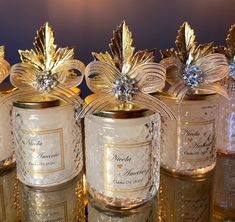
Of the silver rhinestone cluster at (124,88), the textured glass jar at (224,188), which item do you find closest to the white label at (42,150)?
the silver rhinestone cluster at (124,88)

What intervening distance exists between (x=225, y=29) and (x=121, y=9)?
8.2 inches

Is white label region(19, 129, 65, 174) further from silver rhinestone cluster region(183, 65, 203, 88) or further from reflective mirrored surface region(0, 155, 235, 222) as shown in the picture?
silver rhinestone cluster region(183, 65, 203, 88)

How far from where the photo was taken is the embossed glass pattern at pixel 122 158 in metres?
0.48

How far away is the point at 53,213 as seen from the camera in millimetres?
522

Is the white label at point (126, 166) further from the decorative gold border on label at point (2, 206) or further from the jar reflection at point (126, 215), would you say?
the decorative gold border on label at point (2, 206)

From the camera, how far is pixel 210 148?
1.92 feet

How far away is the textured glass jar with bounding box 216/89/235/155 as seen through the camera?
66 centimetres

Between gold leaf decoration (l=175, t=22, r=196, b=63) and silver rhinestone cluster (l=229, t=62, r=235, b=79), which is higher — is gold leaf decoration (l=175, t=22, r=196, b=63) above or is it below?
above

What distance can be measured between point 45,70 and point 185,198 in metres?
0.26

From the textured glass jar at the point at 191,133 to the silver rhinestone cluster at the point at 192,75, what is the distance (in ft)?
0.08

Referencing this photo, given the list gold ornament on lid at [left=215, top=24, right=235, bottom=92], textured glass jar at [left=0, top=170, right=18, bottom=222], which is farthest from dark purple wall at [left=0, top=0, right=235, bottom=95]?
textured glass jar at [left=0, top=170, right=18, bottom=222]

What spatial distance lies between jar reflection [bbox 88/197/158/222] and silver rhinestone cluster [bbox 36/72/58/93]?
172mm

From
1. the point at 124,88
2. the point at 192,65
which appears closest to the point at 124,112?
the point at 124,88

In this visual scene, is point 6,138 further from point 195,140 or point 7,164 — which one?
point 195,140
